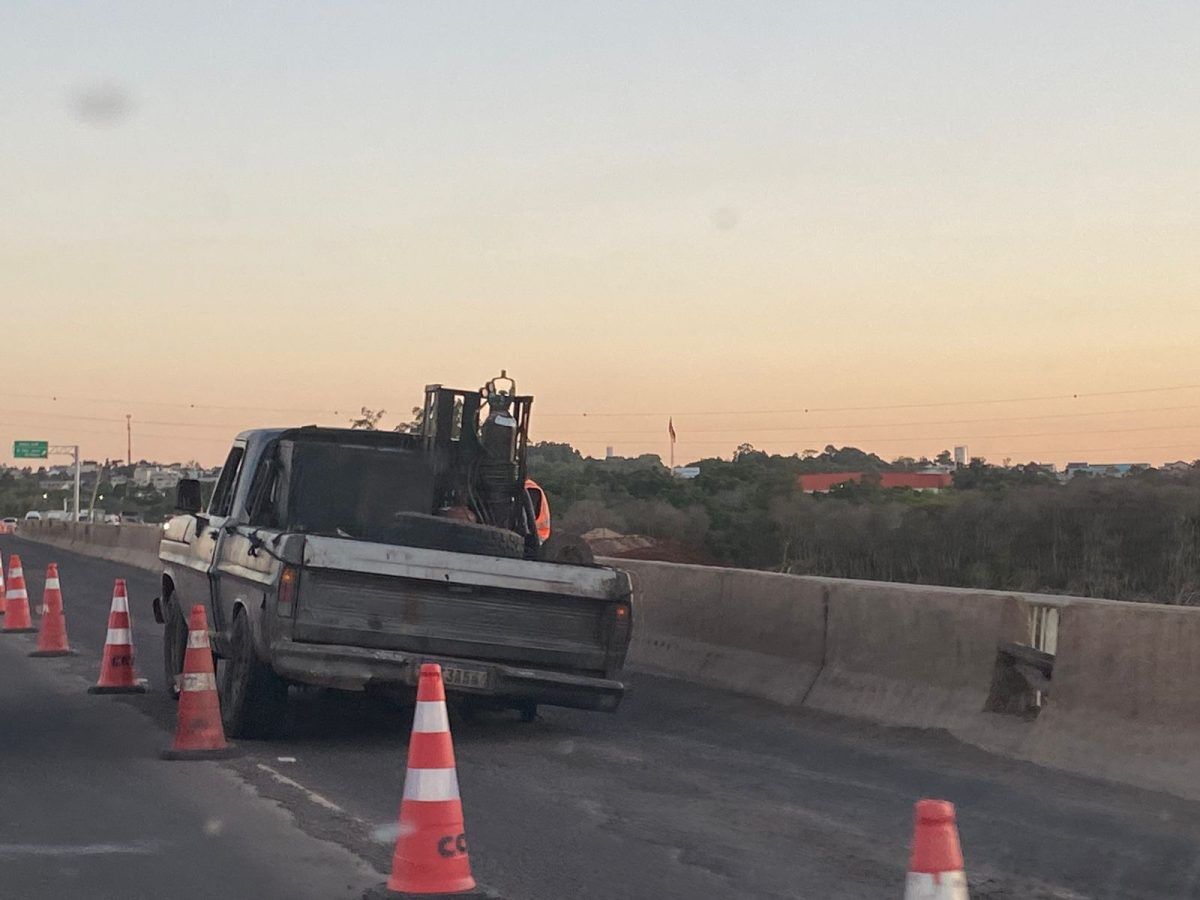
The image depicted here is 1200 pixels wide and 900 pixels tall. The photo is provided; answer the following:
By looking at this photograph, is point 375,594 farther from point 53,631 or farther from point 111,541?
point 111,541

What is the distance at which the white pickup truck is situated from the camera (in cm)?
992

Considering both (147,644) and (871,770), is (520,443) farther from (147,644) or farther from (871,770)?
(147,644)

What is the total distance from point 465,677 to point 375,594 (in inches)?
28.7

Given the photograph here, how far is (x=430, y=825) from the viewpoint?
6.04m

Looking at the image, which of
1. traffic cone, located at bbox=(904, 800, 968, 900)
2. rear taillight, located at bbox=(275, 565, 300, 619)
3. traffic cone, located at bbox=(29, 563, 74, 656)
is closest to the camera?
traffic cone, located at bbox=(904, 800, 968, 900)

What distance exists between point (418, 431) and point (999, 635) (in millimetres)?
4638

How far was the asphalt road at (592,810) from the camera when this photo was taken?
21.9 ft

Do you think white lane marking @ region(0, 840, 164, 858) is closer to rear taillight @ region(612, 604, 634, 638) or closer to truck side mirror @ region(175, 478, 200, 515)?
rear taillight @ region(612, 604, 634, 638)

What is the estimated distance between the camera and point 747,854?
7129 millimetres

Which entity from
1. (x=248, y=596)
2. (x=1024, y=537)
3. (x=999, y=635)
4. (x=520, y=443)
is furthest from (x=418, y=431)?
(x=1024, y=537)

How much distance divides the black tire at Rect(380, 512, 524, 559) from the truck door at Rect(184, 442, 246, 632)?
132 cm

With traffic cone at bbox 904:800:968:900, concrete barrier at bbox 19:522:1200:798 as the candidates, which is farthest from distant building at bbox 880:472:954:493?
traffic cone at bbox 904:800:968:900

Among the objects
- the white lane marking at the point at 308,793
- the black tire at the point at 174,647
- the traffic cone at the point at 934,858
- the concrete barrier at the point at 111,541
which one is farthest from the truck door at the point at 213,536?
the concrete barrier at the point at 111,541

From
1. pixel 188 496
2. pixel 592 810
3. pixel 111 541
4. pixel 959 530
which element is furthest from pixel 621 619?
pixel 959 530
